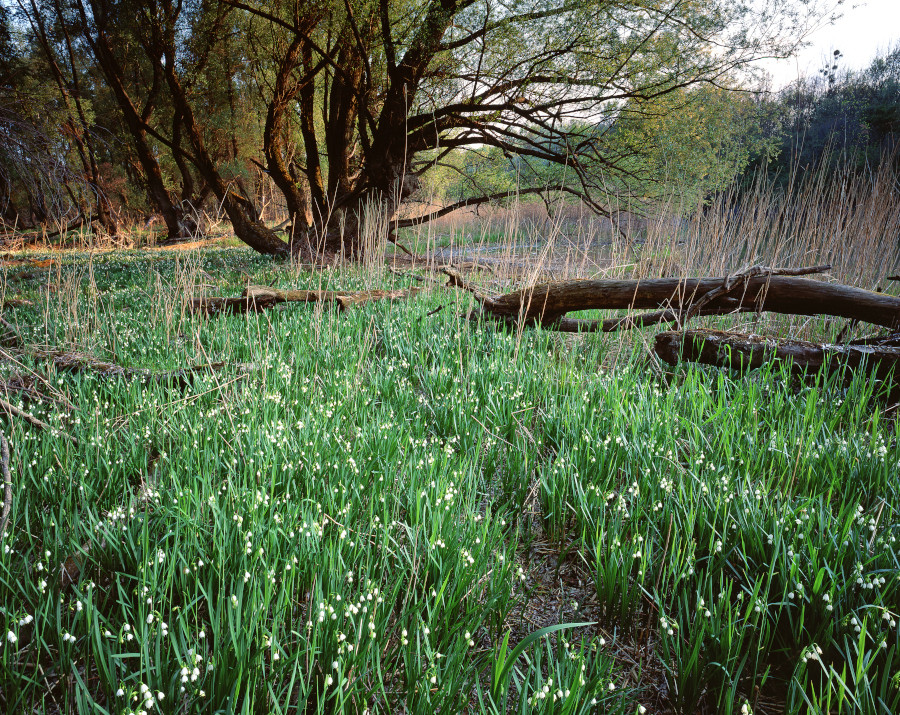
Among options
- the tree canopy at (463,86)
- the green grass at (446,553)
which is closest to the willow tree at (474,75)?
the tree canopy at (463,86)

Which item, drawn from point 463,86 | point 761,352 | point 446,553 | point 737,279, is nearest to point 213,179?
point 463,86

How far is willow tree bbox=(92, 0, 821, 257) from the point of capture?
24.5ft


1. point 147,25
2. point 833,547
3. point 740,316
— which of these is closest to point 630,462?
point 833,547

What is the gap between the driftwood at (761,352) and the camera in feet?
10.8

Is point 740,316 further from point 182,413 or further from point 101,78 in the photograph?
point 101,78

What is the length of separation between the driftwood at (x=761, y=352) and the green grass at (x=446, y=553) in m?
0.23

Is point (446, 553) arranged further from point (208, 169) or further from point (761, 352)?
point (208, 169)

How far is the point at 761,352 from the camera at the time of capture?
3500 millimetres

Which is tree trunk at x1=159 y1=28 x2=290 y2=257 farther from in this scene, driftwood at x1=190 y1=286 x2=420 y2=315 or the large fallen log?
the large fallen log

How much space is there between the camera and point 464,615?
1625 mm

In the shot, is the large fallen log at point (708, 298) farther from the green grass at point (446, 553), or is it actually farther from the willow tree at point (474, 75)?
the willow tree at point (474, 75)

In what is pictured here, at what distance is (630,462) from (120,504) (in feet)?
7.34

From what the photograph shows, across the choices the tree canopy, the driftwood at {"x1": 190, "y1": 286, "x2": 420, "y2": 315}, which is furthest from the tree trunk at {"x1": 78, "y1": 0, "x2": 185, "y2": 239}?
the driftwood at {"x1": 190, "y1": 286, "x2": 420, "y2": 315}

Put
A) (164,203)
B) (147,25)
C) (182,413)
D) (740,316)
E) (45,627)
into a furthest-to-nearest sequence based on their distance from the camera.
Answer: (164,203) < (147,25) < (740,316) < (182,413) < (45,627)
